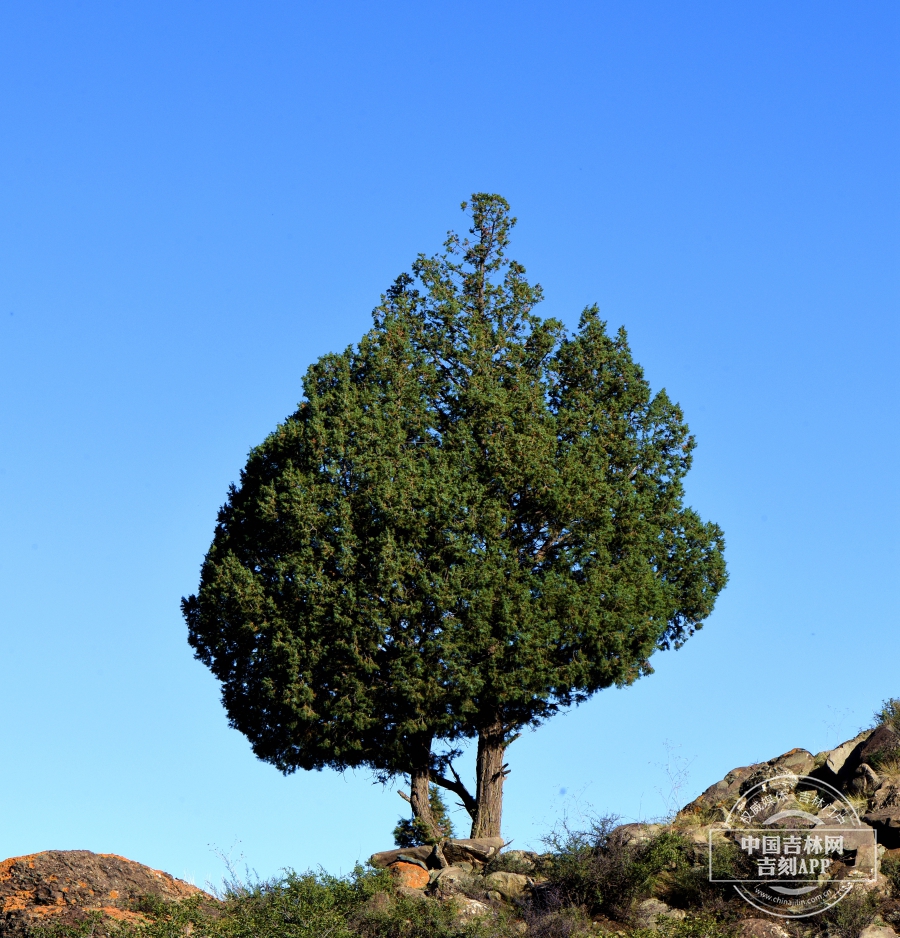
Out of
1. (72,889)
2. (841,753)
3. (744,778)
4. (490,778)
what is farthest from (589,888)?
(72,889)

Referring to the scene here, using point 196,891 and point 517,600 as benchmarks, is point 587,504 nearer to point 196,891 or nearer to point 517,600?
point 517,600

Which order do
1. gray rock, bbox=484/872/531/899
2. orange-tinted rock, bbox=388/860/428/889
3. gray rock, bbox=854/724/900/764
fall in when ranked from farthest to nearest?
1. gray rock, bbox=854/724/900/764
2. orange-tinted rock, bbox=388/860/428/889
3. gray rock, bbox=484/872/531/899

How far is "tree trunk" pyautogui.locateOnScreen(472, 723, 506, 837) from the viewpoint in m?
28.4

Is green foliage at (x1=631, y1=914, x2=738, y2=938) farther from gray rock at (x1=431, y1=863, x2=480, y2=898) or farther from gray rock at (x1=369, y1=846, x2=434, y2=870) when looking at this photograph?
gray rock at (x1=369, y1=846, x2=434, y2=870)

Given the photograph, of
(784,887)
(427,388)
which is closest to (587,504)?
(427,388)

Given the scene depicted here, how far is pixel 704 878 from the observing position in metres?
22.3

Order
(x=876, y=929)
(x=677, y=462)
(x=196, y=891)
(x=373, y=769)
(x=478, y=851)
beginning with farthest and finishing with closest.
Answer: (x=677, y=462)
(x=373, y=769)
(x=478, y=851)
(x=196, y=891)
(x=876, y=929)

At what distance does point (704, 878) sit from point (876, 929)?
3014 millimetres

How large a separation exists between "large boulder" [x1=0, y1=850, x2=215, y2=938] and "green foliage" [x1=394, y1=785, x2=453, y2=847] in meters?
6.20

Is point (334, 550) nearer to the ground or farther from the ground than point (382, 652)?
farther from the ground

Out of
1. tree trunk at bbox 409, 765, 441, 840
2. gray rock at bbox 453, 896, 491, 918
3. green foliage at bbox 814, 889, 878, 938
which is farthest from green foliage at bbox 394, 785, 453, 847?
green foliage at bbox 814, 889, 878, 938

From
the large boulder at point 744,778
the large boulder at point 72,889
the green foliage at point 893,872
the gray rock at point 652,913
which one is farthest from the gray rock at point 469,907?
the green foliage at point 893,872

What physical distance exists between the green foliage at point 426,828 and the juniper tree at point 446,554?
0.36 metres

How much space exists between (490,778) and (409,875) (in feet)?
15.4
